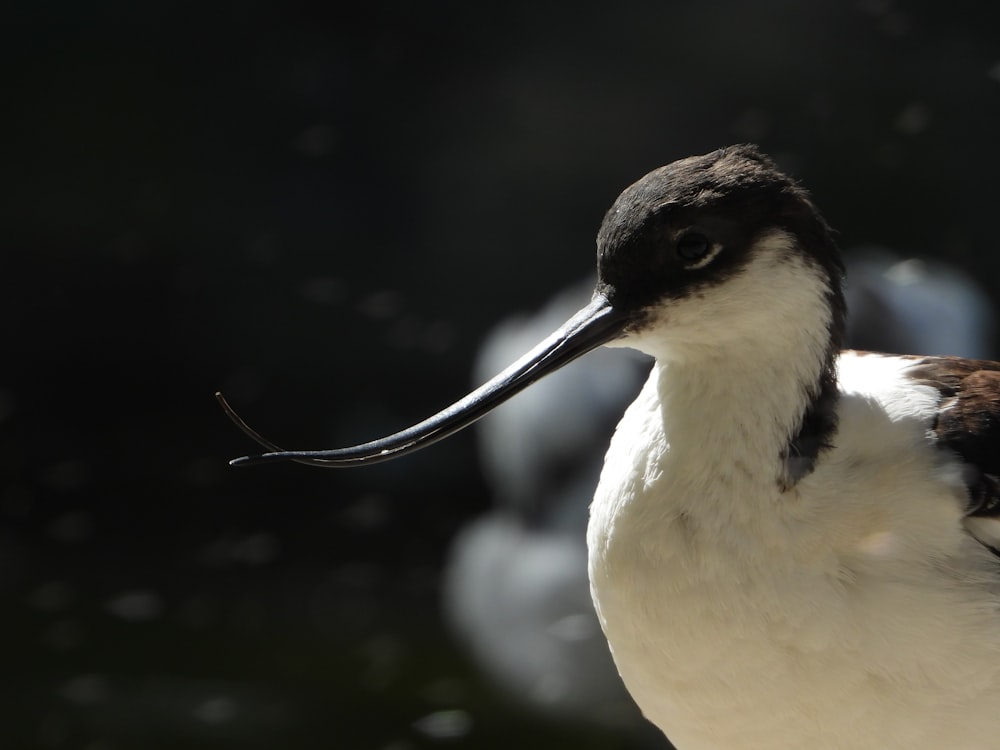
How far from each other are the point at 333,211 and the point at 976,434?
174 centimetres

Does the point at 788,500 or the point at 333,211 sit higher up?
the point at 333,211

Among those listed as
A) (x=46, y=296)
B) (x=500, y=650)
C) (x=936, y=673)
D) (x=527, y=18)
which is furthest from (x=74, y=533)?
(x=936, y=673)

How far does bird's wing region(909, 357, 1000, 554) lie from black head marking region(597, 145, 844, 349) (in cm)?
15

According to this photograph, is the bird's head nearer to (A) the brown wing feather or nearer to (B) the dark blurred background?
(A) the brown wing feather

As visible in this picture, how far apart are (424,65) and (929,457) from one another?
1779 millimetres

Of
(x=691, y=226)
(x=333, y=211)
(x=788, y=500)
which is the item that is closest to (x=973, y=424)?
(x=788, y=500)

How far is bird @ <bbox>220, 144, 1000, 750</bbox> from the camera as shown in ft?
2.90

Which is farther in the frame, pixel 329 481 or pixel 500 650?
pixel 329 481

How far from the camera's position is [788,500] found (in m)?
0.90

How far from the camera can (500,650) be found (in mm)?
2043

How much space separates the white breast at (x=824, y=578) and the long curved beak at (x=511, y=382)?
0.07 metres

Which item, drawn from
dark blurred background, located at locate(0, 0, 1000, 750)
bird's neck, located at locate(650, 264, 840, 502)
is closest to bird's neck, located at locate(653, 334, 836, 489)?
bird's neck, located at locate(650, 264, 840, 502)

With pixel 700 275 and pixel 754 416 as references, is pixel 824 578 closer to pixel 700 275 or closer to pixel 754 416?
pixel 754 416

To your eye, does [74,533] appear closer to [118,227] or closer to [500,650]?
[118,227]
